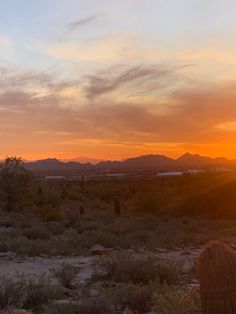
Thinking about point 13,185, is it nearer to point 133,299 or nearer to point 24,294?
point 24,294

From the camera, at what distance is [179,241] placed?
22844 millimetres

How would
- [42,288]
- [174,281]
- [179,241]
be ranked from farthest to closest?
[179,241] → [174,281] → [42,288]

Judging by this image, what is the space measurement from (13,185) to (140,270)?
25.5 metres

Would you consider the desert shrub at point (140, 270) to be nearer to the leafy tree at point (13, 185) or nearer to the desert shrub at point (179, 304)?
the desert shrub at point (179, 304)

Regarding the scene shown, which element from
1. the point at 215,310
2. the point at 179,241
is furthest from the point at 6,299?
the point at 179,241

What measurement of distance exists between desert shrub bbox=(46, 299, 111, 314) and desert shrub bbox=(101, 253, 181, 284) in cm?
337

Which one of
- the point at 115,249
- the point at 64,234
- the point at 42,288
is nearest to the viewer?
the point at 42,288

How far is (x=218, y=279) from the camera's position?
667 cm

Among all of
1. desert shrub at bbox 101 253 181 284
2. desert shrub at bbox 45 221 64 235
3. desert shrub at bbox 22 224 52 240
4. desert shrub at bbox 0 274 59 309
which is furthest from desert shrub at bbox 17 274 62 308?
desert shrub at bbox 45 221 64 235

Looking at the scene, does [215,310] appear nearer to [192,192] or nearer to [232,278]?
[232,278]

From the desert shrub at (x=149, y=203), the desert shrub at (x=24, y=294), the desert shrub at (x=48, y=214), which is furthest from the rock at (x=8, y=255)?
the desert shrub at (x=149, y=203)

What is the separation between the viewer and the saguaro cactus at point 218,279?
6590 millimetres

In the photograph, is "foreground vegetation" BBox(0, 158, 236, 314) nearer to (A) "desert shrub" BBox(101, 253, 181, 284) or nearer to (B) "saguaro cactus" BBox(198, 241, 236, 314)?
(A) "desert shrub" BBox(101, 253, 181, 284)

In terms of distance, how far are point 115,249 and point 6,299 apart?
10.3 m
